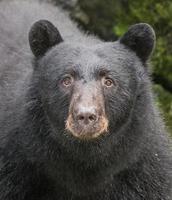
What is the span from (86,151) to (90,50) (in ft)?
2.95

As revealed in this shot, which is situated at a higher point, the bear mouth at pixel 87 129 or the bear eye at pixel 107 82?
the bear eye at pixel 107 82

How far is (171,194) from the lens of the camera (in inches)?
327

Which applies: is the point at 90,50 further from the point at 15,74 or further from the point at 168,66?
the point at 168,66

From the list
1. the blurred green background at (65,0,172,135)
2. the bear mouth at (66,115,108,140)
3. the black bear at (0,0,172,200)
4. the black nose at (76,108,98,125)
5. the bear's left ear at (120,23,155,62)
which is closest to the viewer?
the black nose at (76,108,98,125)

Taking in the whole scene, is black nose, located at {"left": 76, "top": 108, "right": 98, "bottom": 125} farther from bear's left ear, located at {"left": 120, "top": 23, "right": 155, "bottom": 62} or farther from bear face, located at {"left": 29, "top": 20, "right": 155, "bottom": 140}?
bear's left ear, located at {"left": 120, "top": 23, "right": 155, "bottom": 62}

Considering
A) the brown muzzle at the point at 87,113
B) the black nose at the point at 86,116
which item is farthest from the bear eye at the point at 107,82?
the black nose at the point at 86,116

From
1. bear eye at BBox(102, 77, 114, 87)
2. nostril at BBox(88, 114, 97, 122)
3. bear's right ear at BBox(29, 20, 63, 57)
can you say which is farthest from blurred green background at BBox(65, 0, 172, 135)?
nostril at BBox(88, 114, 97, 122)

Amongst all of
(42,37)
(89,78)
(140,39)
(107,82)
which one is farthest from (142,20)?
(89,78)

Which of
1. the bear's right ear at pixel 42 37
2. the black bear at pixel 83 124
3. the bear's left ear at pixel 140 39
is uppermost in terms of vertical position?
the bear's left ear at pixel 140 39

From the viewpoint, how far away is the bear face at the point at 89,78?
6988 mm

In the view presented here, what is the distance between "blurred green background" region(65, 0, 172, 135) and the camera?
11.2m

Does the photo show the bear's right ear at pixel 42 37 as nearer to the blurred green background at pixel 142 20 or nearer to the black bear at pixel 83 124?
the black bear at pixel 83 124

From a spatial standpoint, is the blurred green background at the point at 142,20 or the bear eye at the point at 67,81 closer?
the bear eye at the point at 67,81

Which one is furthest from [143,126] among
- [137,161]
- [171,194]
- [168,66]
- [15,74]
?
[168,66]
